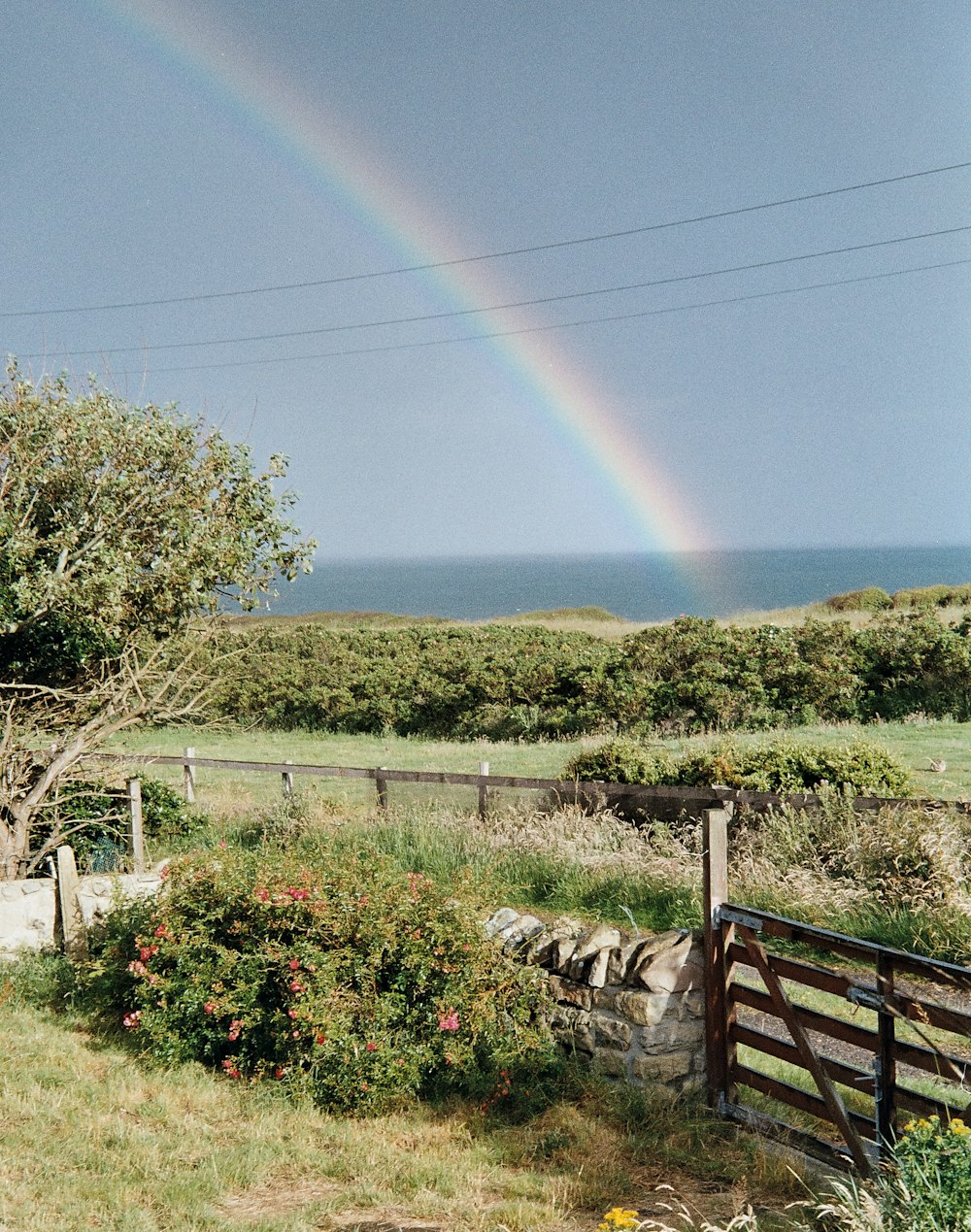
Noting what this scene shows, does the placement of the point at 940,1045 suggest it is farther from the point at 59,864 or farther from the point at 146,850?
the point at 146,850

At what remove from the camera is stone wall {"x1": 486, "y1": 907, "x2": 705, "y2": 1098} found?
6.08 meters

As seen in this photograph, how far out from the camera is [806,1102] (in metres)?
5.28

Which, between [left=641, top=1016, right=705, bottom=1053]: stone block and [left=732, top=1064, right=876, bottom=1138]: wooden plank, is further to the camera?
[left=641, top=1016, right=705, bottom=1053]: stone block

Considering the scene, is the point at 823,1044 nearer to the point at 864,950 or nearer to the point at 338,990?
the point at 864,950

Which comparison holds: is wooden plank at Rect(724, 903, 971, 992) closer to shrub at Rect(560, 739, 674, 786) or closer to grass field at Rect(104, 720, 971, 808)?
shrub at Rect(560, 739, 674, 786)

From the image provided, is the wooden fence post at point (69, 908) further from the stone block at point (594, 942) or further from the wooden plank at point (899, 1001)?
the wooden plank at point (899, 1001)

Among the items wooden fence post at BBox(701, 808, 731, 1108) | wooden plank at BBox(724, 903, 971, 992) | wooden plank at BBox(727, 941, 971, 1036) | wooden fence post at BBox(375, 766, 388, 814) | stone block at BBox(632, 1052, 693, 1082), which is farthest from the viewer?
wooden fence post at BBox(375, 766, 388, 814)

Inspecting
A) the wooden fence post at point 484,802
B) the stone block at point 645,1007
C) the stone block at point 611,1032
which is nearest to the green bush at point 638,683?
the wooden fence post at point 484,802

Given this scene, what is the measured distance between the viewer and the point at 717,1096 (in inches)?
230

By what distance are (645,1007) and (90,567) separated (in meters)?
7.24


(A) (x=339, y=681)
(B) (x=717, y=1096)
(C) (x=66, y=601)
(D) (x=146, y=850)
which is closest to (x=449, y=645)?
(A) (x=339, y=681)

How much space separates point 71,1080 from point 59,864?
9.78 feet

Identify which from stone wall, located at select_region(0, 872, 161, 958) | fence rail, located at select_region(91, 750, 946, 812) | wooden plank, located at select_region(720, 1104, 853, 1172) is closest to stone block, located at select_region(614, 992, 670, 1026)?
wooden plank, located at select_region(720, 1104, 853, 1172)

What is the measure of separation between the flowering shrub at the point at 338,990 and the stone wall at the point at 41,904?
5.55ft
